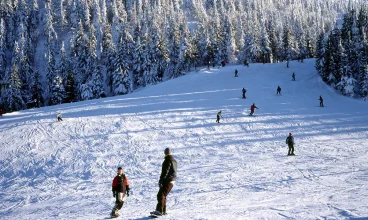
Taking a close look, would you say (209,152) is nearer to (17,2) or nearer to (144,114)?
(144,114)

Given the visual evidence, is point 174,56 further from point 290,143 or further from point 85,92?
point 290,143

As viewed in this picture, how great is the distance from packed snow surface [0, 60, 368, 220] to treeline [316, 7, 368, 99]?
4.64 metres

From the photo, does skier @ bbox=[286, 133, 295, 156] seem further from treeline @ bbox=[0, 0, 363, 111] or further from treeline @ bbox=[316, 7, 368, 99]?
treeline @ bbox=[0, 0, 363, 111]

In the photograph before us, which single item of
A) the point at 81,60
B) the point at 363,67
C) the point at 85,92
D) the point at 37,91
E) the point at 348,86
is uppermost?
the point at 81,60

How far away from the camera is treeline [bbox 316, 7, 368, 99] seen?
142ft

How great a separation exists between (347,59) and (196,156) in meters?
39.7

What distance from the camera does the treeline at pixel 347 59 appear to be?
43.3 meters

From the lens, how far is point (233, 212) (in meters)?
7.81

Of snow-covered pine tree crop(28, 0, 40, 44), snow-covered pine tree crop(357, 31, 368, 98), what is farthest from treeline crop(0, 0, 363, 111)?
snow-covered pine tree crop(357, 31, 368, 98)

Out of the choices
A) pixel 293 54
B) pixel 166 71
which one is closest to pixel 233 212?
pixel 166 71

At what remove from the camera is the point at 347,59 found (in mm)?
46688

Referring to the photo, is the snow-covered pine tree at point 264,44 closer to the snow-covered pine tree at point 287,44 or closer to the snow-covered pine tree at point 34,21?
the snow-covered pine tree at point 287,44

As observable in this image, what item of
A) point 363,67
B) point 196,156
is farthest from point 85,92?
point 363,67

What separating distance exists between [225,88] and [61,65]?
4575 cm
